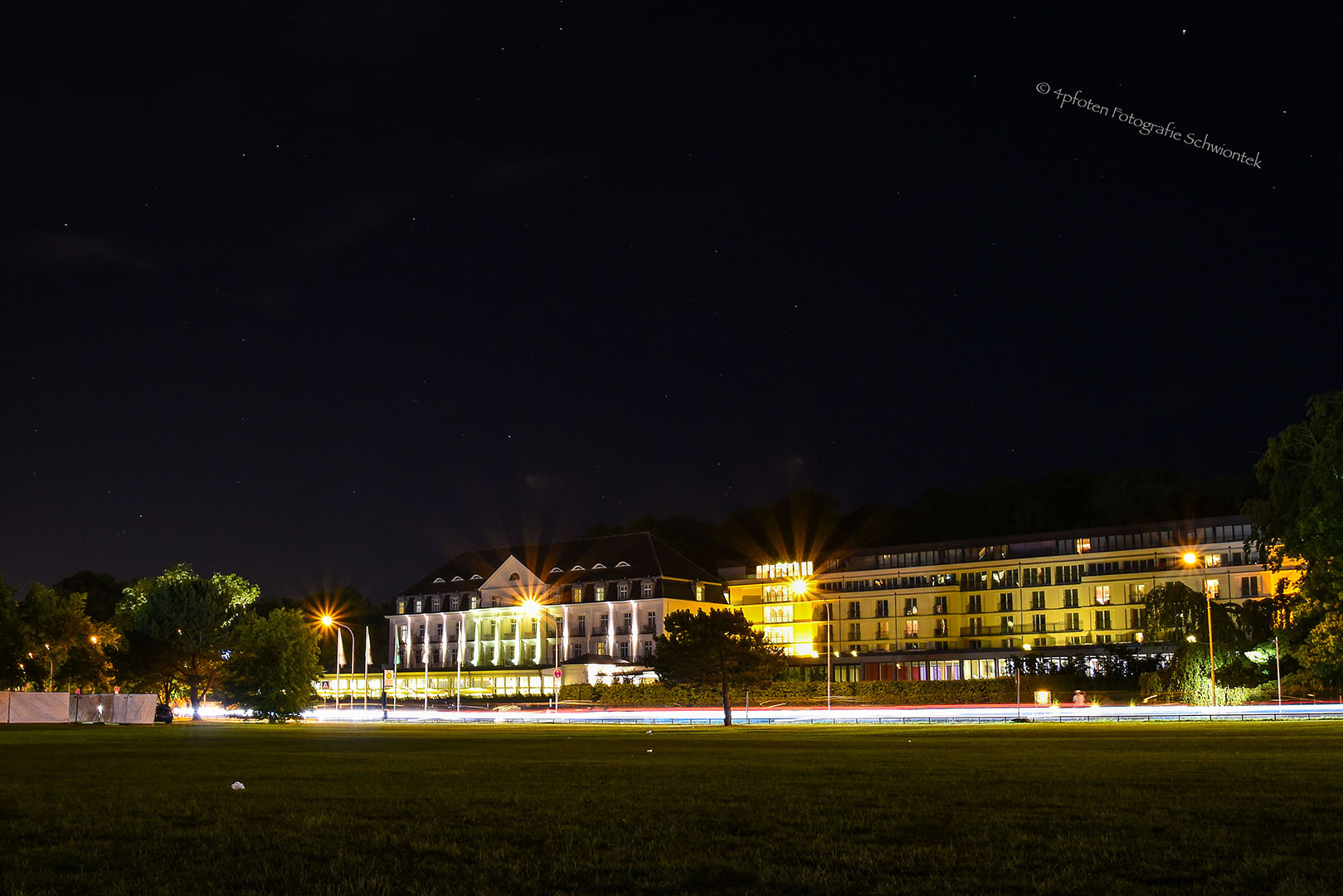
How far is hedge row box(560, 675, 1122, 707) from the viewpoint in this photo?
→ 303 ft

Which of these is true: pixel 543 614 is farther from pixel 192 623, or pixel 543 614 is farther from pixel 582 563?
pixel 192 623

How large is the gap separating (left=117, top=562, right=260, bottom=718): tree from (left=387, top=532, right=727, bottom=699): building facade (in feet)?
153

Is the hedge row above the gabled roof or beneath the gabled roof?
beneath

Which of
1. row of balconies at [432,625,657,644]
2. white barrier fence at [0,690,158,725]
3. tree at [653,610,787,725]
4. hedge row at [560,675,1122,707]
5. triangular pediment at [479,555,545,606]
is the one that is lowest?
hedge row at [560,675,1122,707]

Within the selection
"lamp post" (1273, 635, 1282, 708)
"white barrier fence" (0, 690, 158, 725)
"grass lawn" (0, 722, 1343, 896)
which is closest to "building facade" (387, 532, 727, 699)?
"white barrier fence" (0, 690, 158, 725)

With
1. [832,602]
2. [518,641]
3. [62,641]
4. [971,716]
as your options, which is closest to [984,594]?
[832,602]

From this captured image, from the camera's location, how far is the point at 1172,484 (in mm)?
149125

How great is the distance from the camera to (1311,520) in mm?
53594

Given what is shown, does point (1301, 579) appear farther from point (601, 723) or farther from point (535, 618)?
point (535, 618)

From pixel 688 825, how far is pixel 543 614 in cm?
13292

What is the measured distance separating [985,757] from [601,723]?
45545mm

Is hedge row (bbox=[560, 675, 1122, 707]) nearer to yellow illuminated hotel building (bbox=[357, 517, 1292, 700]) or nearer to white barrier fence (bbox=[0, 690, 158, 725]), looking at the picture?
yellow illuminated hotel building (bbox=[357, 517, 1292, 700])

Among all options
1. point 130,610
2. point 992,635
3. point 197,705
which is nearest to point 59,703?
point 197,705

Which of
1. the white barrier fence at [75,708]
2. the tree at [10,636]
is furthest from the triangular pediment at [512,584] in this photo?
the white barrier fence at [75,708]
